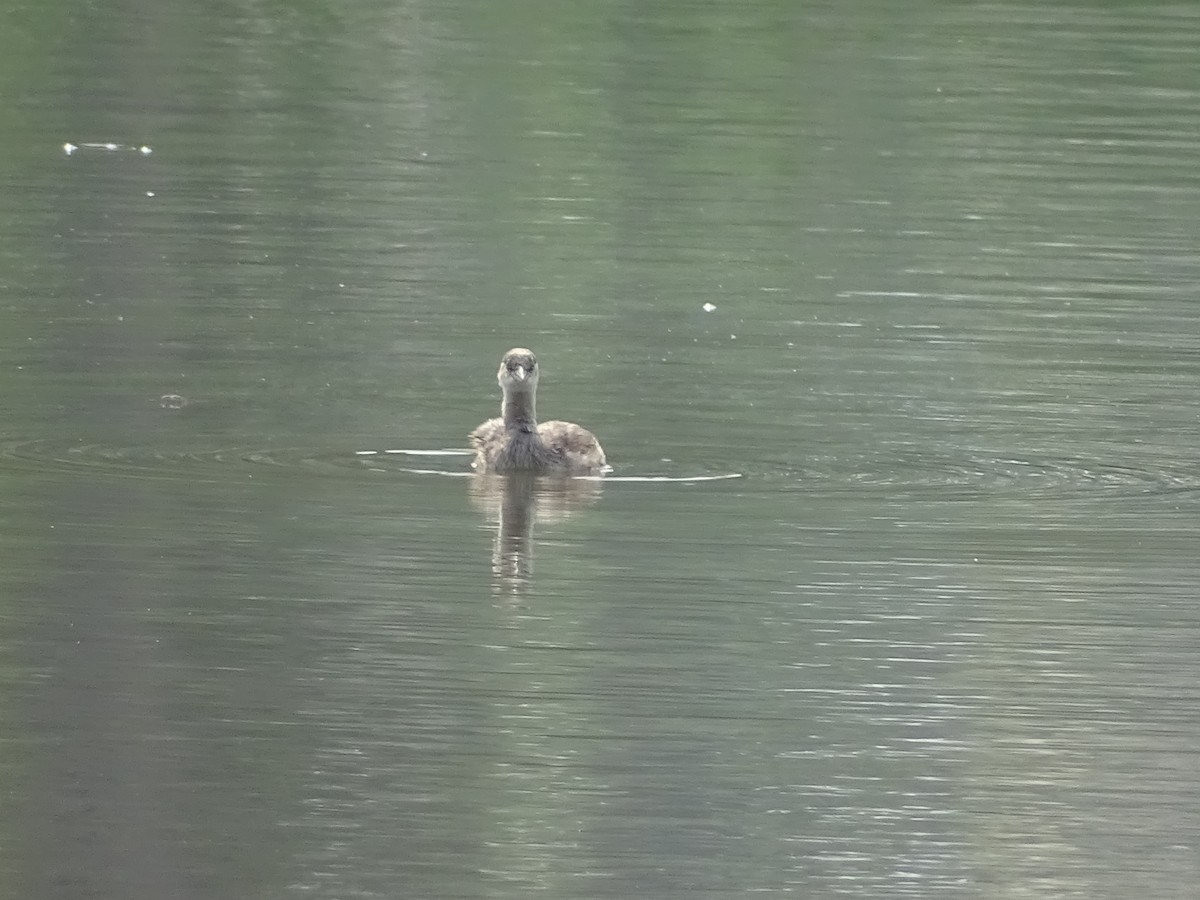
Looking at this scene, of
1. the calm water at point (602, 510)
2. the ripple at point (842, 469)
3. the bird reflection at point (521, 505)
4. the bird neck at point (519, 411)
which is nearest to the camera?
the calm water at point (602, 510)

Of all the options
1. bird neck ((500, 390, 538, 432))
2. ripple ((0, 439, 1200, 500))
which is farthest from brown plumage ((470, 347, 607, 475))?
ripple ((0, 439, 1200, 500))

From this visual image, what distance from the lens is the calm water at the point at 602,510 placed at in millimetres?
9688

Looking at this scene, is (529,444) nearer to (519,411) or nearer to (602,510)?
(519,411)

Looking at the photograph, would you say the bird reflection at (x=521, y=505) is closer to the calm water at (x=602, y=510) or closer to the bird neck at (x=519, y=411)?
the calm water at (x=602, y=510)

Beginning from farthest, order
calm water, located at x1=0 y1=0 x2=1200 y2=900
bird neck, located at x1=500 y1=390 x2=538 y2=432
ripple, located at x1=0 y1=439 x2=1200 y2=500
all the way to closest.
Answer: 1. bird neck, located at x1=500 y1=390 x2=538 y2=432
2. ripple, located at x1=0 y1=439 x2=1200 y2=500
3. calm water, located at x1=0 y1=0 x2=1200 y2=900

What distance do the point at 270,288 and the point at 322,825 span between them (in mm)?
10566

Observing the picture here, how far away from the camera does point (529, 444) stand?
15.2 m

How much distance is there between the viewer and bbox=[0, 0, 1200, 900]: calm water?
9.69 metres

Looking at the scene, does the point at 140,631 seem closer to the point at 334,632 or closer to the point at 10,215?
the point at 334,632

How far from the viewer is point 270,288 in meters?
19.9

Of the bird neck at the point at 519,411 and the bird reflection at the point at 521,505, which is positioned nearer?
the bird reflection at the point at 521,505

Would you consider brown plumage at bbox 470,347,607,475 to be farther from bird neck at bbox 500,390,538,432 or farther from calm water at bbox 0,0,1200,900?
calm water at bbox 0,0,1200,900

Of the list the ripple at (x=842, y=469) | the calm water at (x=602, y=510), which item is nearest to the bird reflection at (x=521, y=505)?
the calm water at (x=602, y=510)

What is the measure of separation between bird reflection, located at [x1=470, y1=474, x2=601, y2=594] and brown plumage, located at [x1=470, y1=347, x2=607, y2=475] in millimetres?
61
